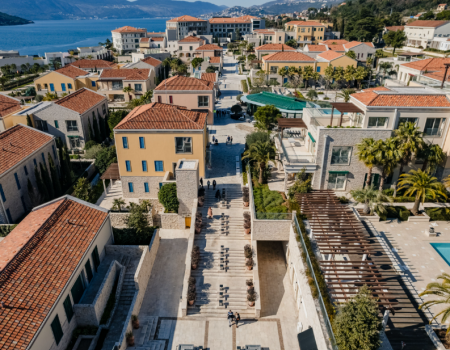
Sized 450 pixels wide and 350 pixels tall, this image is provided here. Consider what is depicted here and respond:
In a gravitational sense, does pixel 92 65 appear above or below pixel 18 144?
above

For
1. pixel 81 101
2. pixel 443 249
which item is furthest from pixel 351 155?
pixel 81 101

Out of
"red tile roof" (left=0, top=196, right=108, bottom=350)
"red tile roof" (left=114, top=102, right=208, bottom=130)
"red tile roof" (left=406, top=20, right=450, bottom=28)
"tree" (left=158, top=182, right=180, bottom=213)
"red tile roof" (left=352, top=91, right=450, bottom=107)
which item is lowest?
"tree" (left=158, top=182, right=180, bottom=213)

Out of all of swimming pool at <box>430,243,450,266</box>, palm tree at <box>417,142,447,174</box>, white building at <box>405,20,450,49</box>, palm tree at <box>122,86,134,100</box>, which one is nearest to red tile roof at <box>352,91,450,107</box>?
palm tree at <box>417,142,447,174</box>

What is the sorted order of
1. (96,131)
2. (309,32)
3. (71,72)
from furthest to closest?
(309,32)
(71,72)
(96,131)

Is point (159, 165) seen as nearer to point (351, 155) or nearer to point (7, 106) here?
point (351, 155)

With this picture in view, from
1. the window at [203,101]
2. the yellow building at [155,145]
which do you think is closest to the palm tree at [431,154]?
the yellow building at [155,145]

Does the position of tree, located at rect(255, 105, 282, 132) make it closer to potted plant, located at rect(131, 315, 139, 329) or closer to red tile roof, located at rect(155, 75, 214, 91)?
red tile roof, located at rect(155, 75, 214, 91)

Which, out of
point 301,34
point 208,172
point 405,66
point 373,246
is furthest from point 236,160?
point 301,34
